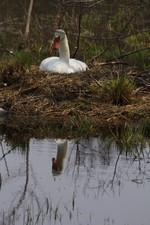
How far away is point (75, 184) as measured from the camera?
7.80 metres

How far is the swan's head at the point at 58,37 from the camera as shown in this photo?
526 inches

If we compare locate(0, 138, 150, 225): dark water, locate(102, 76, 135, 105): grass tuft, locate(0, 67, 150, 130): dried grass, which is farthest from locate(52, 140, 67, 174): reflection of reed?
locate(102, 76, 135, 105): grass tuft

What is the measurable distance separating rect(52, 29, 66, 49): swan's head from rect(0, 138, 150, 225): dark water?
3876mm

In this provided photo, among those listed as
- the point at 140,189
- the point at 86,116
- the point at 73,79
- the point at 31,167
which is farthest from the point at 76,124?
the point at 140,189

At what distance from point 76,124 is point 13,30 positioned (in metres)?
9.32

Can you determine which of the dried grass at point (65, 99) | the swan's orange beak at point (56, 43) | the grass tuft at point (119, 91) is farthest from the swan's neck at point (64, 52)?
the grass tuft at point (119, 91)

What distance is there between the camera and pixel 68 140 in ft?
32.2

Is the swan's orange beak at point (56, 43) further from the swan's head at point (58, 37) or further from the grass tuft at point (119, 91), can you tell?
the grass tuft at point (119, 91)

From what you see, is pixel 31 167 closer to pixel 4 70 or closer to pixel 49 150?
pixel 49 150

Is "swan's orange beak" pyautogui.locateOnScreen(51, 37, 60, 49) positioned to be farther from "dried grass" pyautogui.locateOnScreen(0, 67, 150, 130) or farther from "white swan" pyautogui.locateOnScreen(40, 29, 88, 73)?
"dried grass" pyautogui.locateOnScreen(0, 67, 150, 130)

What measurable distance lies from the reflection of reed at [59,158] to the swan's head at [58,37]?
13.0 ft

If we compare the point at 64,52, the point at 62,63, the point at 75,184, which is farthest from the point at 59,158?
the point at 64,52

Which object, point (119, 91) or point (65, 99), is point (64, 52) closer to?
point (65, 99)

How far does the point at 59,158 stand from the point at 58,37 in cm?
484
